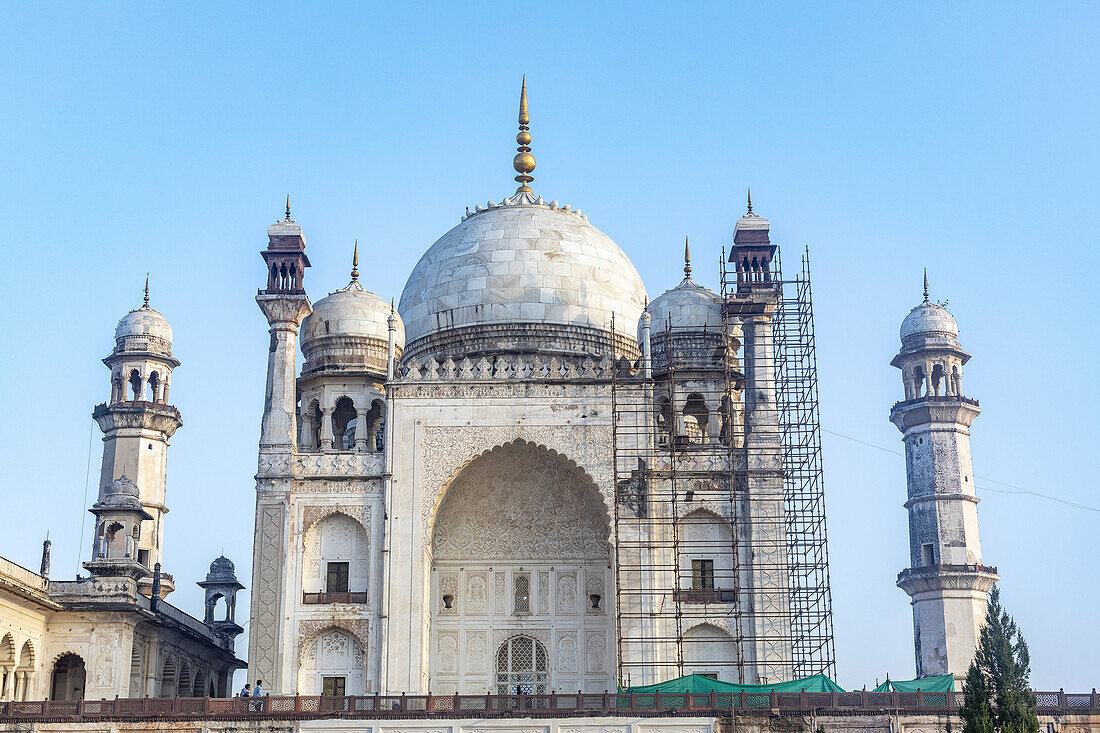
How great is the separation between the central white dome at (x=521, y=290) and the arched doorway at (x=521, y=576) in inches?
140

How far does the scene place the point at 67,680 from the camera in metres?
28.5

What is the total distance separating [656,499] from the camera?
26984 mm

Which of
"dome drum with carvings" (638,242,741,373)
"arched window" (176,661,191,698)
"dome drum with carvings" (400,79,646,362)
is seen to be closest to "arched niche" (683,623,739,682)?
"dome drum with carvings" (638,242,741,373)

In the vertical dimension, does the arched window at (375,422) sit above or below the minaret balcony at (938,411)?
below

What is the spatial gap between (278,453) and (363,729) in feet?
23.3

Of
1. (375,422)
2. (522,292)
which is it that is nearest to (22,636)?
(375,422)

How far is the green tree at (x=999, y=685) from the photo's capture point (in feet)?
66.1

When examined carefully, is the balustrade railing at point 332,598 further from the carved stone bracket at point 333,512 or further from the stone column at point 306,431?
the stone column at point 306,431

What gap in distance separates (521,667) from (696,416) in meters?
6.73

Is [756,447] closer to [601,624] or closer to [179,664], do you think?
[601,624]

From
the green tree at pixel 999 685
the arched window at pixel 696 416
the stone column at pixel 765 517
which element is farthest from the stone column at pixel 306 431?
the green tree at pixel 999 685

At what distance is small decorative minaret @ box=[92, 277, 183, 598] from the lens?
118 ft

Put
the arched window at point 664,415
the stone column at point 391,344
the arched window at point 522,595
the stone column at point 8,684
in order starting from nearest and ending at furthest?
1. the stone column at point 8,684
2. the stone column at point 391,344
3. the arched window at point 522,595
4. the arched window at point 664,415

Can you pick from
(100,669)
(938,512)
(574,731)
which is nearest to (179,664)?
(100,669)
